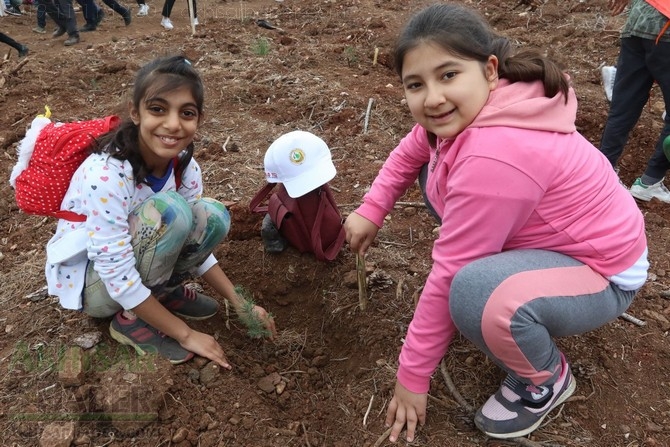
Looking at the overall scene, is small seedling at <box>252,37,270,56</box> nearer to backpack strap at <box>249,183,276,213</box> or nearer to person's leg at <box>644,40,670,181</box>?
backpack strap at <box>249,183,276,213</box>

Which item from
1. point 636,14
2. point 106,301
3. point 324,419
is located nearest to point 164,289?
point 106,301

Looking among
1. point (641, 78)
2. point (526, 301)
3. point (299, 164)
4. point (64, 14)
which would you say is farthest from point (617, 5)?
point (64, 14)

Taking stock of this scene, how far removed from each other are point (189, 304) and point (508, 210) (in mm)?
1296

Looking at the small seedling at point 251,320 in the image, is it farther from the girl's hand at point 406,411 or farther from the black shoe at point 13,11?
the black shoe at point 13,11

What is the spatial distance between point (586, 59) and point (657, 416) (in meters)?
3.71

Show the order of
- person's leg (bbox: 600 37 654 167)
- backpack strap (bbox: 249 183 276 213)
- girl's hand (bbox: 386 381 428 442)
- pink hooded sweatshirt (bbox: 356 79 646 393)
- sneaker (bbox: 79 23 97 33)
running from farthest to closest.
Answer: sneaker (bbox: 79 23 97 33), person's leg (bbox: 600 37 654 167), backpack strap (bbox: 249 183 276 213), girl's hand (bbox: 386 381 428 442), pink hooded sweatshirt (bbox: 356 79 646 393)

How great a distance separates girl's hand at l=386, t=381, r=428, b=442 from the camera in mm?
1556

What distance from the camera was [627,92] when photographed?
2.96 metres

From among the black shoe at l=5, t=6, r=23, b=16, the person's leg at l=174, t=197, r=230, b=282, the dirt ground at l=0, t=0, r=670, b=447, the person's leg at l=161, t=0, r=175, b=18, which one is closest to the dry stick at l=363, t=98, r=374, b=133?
the dirt ground at l=0, t=0, r=670, b=447

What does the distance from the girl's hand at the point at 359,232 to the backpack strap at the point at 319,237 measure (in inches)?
7.7

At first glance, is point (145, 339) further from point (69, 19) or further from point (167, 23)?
point (167, 23)

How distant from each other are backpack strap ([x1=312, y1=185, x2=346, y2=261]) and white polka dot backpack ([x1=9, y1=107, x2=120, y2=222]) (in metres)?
0.89

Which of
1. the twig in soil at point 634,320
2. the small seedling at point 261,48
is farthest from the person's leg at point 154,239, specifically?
the small seedling at point 261,48

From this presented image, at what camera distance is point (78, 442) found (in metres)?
1.61
